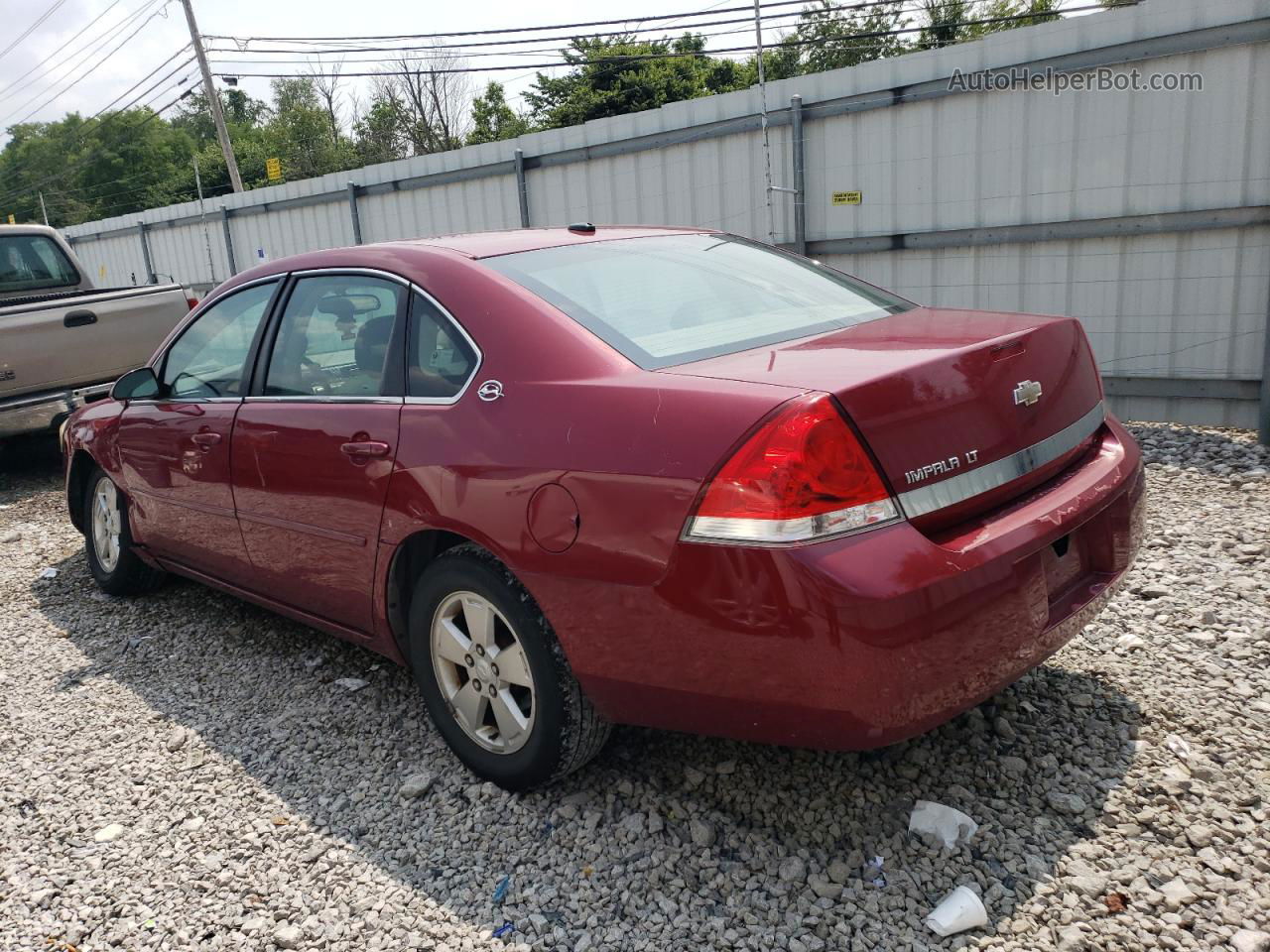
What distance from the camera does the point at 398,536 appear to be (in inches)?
114

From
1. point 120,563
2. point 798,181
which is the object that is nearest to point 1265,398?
point 798,181

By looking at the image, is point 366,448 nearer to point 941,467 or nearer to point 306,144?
point 941,467

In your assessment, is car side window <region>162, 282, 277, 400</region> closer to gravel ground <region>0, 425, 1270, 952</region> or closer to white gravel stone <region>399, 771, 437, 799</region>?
gravel ground <region>0, 425, 1270, 952</region>

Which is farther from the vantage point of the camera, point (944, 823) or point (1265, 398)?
point (1265, 398)

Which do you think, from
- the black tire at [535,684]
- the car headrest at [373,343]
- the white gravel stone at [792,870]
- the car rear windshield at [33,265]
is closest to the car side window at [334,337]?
the car headrest at [373,343]

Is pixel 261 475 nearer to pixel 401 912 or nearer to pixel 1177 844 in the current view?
pixel 401 912

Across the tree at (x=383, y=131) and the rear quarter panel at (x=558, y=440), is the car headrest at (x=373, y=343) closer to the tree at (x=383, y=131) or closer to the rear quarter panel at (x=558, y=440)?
the rear quarter panel at (x=558, y=440)

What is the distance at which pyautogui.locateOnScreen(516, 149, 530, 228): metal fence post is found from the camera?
1019 centimetres

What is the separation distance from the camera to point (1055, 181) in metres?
6.67

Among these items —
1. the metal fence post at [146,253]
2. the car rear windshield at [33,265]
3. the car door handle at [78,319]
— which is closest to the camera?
the car door handle at [78,319]

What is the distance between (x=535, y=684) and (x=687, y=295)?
1.21 metres

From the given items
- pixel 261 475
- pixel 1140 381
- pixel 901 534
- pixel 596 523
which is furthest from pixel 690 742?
pixel 1140 381

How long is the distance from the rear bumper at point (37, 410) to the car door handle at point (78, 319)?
47 cm

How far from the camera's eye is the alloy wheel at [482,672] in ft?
8.81
